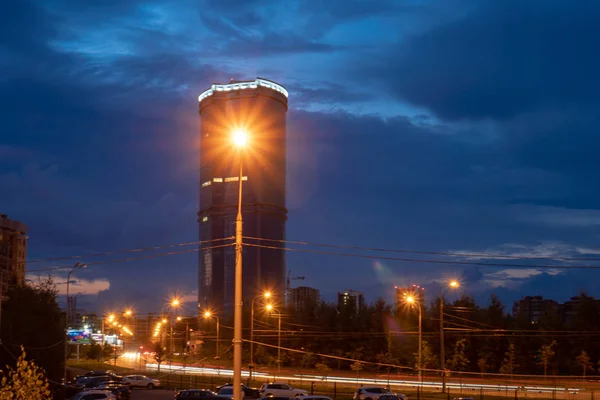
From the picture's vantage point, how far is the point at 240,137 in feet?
77.5

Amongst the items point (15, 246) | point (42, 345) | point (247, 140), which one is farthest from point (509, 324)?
point (15, 246)

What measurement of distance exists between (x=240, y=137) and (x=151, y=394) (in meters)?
51.5

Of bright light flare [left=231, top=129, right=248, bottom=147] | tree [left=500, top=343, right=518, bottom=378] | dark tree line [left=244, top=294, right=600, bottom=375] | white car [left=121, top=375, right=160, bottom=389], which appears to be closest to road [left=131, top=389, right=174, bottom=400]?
white car [left=121, top=375, right=160, bottom=389]

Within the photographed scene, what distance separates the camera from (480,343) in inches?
3826

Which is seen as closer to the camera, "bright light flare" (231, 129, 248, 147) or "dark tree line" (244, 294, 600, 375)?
"bright light flare" (231, 129, 248, 147)

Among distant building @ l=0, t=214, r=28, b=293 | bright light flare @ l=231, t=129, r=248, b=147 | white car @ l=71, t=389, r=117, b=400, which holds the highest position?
distant building @ l=0, t=214, r=28, b=293

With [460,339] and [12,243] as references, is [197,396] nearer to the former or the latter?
[460,339]

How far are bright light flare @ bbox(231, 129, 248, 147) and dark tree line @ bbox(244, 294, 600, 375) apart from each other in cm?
5404

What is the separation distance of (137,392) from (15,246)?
10901 centimetres

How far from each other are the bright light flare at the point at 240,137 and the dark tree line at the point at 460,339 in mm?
54040

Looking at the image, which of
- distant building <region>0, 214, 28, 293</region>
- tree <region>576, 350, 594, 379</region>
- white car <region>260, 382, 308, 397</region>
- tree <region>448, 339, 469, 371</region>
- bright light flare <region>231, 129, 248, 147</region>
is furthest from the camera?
distant building <region>0, 214, 28, 293</region>

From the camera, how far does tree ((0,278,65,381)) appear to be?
197 ft

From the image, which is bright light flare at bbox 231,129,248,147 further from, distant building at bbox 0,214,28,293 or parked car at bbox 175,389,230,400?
distant building at bbox 0,214,28,293

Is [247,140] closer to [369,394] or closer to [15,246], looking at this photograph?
Answer: [369,394]
